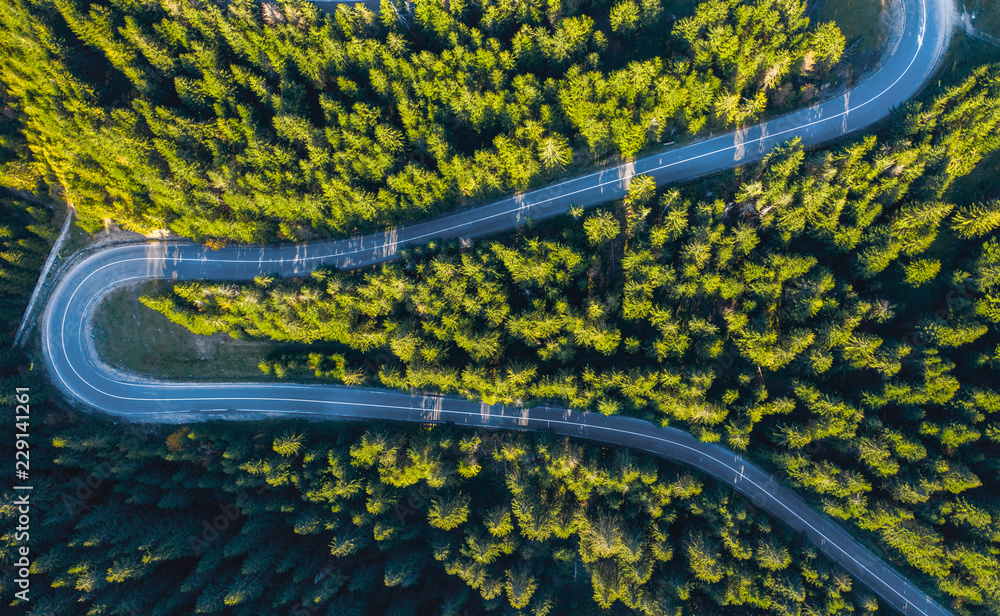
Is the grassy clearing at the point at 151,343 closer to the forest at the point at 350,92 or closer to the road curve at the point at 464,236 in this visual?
the road curve at the point at 464,236

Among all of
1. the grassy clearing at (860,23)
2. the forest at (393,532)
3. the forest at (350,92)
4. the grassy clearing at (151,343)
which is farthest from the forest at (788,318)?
the grassy clearing at (860,23)

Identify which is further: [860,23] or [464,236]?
[464,236]

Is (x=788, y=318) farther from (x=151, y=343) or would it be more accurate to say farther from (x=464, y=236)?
(x=151, y=343)

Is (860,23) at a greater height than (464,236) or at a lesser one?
greater

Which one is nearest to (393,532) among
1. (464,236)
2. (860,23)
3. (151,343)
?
(464,236)

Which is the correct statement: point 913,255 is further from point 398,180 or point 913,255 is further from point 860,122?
point 398,180

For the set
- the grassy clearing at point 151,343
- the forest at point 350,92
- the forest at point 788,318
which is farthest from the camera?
the grassy clearing at point 151,343
